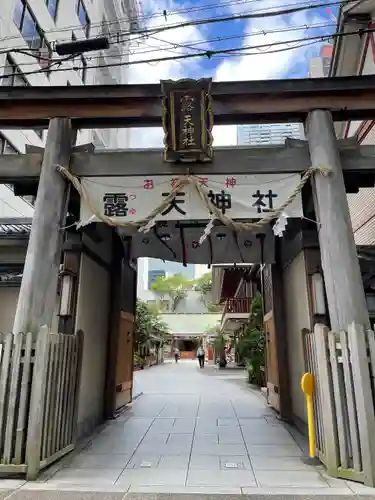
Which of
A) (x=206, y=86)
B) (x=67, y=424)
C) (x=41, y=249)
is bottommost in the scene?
(x=67, y=424)

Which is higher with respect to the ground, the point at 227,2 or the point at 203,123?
the point at 227,2

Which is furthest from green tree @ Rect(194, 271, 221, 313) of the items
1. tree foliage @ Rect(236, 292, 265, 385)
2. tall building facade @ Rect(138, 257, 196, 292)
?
tree foliage @ Rect(236, 292, 265, 385)

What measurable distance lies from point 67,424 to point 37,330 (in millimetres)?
1420

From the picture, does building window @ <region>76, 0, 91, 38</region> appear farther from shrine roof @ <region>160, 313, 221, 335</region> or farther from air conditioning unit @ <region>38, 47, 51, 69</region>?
shrine roof @ <region>160, 313, 221, 335</region>

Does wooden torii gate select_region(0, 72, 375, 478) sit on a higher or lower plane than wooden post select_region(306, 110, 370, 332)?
higher

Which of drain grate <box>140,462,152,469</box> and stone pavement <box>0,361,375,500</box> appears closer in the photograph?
stone pavement <box>0,361,375,500</box>

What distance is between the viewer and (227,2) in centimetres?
796

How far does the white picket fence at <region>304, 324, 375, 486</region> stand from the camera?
3514 millimetres

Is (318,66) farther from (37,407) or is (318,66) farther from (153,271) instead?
(153,271)

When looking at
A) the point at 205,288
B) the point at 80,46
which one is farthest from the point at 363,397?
the point at 205,288

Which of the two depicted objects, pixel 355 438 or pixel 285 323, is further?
pixel 285 323

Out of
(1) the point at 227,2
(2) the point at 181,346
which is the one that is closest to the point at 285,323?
(1) the point at 227,2

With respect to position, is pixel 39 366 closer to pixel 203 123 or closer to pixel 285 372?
pixel 203 123

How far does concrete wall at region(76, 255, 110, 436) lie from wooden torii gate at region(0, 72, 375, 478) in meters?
1.44
